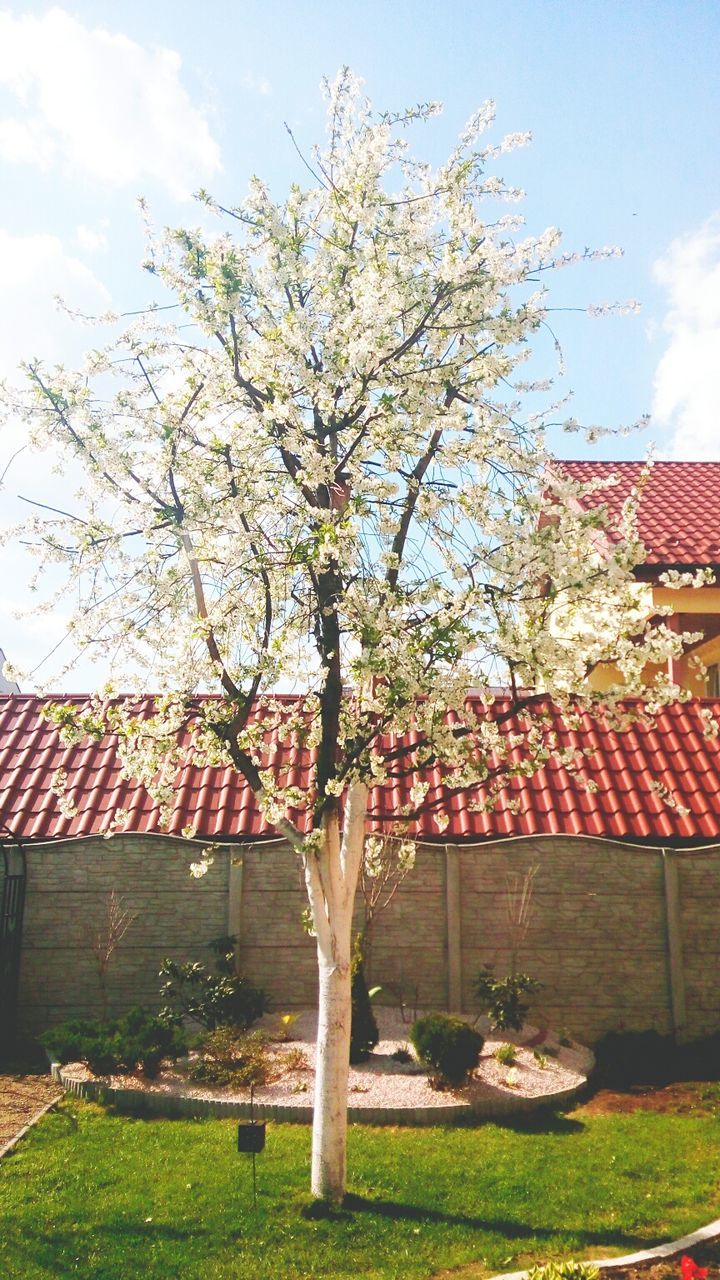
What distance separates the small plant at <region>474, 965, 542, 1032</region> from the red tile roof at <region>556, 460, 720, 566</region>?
7.17 meters

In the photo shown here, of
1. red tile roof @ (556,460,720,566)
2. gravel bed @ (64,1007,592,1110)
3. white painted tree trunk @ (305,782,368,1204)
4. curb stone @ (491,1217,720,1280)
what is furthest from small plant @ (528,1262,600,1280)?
red tile roof @ (556,460,720,566)

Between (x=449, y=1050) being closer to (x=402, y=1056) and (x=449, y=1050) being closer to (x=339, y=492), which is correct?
(x=402, y=1056)

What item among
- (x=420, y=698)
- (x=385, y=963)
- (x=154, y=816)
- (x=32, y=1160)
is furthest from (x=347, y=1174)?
(x=154, y=816)

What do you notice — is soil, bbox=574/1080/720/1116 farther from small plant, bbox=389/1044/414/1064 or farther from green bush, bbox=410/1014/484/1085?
small plant, bbox=389/1044/414/1064

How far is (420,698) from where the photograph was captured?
7348mm

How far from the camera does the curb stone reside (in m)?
5.40

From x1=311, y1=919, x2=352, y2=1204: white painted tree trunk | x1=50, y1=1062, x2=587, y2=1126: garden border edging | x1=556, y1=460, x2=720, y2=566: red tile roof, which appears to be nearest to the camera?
x1=311, y1=919, x2=352, y2=1204: white painted tree trunk

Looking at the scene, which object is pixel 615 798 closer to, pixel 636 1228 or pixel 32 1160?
pixel 636 1228

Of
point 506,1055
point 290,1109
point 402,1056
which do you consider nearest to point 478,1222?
point 290,1109

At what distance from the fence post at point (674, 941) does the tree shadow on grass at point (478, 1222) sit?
16.9ft

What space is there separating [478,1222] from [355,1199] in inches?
33.3

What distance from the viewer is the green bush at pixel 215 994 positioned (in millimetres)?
10164

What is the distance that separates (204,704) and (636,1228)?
4434 mm

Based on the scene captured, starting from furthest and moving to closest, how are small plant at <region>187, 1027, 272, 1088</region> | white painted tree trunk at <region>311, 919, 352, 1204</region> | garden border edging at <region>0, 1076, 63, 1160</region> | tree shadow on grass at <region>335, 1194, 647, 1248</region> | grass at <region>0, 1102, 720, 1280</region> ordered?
small plant at <region>187, 1027, 272, 1088</region> < garden border edging at <region>0, 1076, 63, 1160</region> < white painted tree trunk at <region>311, 919, 352, 1204</region> < tree shadow on grass at <region>335, 1194, 647, 1248</region> < grass at <region>0, 1102, 720, 1280</region>
